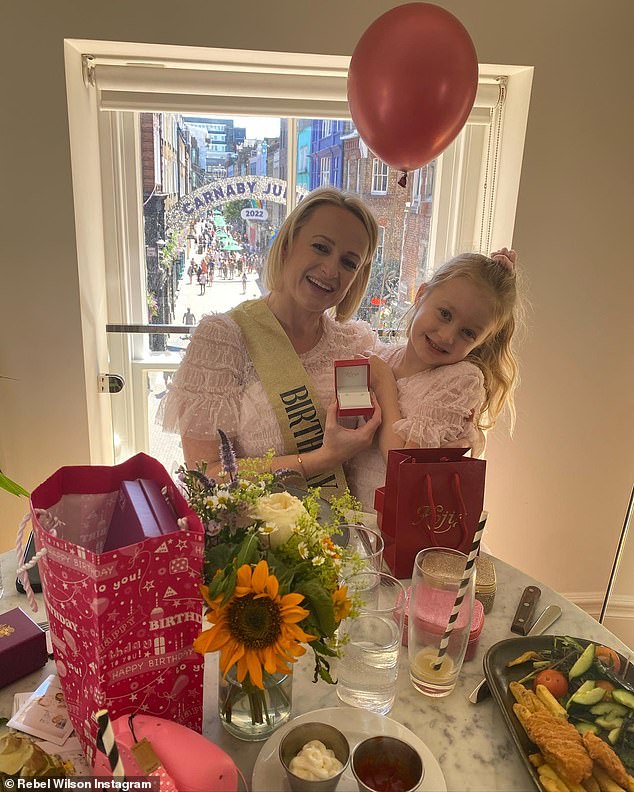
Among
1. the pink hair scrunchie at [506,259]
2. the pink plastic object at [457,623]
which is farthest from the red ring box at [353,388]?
the pink plastic object at [457,623]

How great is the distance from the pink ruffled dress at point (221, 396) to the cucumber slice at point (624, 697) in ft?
3.01

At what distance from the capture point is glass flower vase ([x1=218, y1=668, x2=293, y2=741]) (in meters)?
0.68

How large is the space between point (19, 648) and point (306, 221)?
3.88 ft

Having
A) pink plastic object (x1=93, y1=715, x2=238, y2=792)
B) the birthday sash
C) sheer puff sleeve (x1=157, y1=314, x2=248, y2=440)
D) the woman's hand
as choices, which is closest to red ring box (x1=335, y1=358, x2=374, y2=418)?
the woman's hand

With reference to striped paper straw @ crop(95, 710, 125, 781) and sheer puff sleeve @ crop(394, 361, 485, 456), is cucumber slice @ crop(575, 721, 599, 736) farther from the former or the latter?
sheer puff sleeve @ crop(394, 361, 485, 456)

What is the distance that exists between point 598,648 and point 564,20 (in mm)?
1780

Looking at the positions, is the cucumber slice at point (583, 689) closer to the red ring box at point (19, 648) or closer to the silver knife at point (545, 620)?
the silver knife at point (545, 620)

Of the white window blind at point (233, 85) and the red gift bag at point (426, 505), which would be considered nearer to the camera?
the red gift bag at point (426, 505)

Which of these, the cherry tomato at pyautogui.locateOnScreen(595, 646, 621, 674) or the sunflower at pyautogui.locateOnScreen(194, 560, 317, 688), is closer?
the sunflower at pyautogui.locateOnScreen(194, 560, 317, 688)

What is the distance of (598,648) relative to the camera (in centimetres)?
84

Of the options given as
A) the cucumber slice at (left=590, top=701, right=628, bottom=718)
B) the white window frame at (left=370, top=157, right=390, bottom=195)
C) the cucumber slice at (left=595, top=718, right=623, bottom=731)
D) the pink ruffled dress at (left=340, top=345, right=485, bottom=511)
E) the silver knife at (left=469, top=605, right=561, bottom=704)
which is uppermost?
the white window frame at (left=370, top=157, right=390, bottom=195)

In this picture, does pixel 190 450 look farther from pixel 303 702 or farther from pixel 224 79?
pixel 224 79

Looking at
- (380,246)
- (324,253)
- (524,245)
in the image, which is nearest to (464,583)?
(324,253)

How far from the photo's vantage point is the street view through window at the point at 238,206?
2.05 meters
